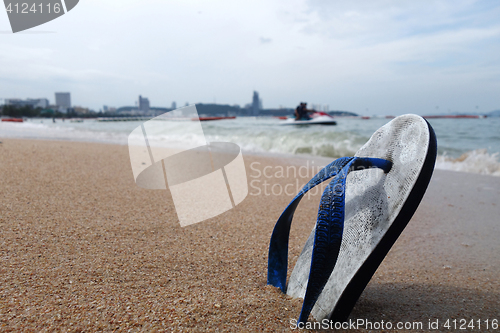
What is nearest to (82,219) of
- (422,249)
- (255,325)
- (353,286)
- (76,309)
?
(76,309)

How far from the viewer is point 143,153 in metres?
5.88

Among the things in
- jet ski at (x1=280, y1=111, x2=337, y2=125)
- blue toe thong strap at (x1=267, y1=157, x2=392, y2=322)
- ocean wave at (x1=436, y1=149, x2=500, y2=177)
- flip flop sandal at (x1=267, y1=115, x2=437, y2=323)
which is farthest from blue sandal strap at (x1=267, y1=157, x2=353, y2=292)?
jet ski at (x1=280, y1=111, x2=337, y2=125)

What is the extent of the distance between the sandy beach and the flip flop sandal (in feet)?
0.57

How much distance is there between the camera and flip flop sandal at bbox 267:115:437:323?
3.41 feet

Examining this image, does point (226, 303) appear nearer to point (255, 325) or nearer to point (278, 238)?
point (255, 325)

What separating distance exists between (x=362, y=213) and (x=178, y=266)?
39.3 inches

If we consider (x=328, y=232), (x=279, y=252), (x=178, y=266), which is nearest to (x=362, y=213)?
(x=328, y=232)

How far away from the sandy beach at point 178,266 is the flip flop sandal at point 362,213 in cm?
18

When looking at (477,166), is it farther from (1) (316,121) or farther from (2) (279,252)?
(1) (316,121)

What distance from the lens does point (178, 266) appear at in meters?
1.69

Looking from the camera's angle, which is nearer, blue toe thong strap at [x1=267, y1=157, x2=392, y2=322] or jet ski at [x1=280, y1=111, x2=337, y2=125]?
blue toe thong strap at [x1=267, y1=157, x2=392, y2=322]

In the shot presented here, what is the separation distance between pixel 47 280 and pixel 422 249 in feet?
7.31

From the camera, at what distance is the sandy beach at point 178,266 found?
1213mm

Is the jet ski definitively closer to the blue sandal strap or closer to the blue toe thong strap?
the blue sandal strap
